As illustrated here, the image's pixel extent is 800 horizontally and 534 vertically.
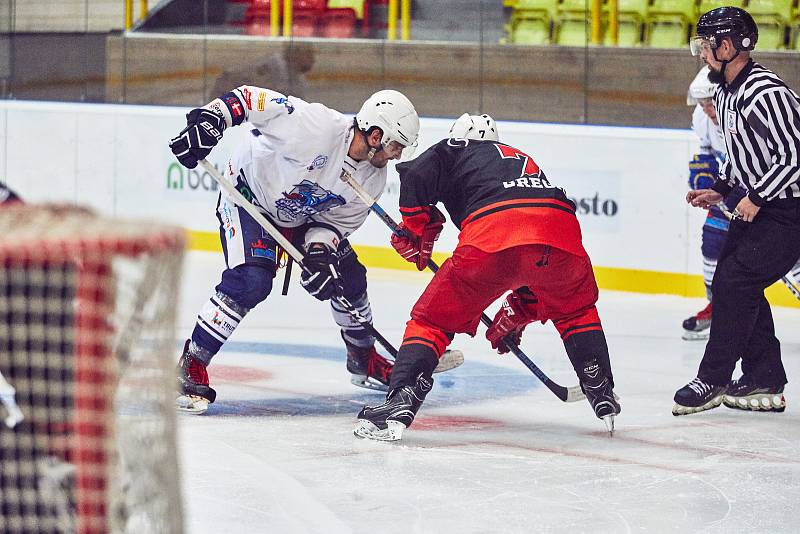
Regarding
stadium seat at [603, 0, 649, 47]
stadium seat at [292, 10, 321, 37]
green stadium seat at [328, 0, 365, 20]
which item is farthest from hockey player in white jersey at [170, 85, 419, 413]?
stadium seat at [292, 10, 321, 37]

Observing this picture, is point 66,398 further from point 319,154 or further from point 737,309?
point 737,309

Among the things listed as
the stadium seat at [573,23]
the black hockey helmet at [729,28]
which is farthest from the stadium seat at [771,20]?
the black hockey helmet at [729,28]

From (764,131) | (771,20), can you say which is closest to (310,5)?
(771,20)

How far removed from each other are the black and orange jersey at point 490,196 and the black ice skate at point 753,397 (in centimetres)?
86

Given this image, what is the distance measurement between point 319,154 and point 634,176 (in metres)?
3.00

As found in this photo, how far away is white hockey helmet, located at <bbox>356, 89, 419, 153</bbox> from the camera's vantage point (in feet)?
12.9

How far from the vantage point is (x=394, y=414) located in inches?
146

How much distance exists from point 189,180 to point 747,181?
470cm

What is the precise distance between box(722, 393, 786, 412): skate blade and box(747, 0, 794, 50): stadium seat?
2764 mm

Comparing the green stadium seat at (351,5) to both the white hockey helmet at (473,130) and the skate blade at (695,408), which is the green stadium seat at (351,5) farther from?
the skate blade at (695,408)

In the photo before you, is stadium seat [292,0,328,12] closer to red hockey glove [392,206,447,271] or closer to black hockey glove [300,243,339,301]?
black hockey glove [300,243,339,301]

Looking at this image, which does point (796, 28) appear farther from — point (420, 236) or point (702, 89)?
point (420, 236)

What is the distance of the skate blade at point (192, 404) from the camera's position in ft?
13.5

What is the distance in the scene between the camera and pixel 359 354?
4.59m
